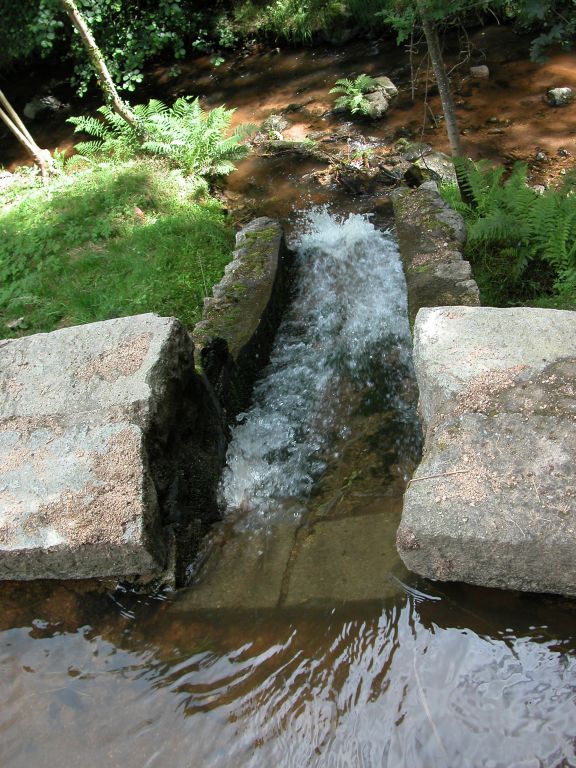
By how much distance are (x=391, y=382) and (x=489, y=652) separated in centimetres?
222

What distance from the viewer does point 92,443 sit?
3.01m

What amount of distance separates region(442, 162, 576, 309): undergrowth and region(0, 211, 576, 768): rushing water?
2282mm

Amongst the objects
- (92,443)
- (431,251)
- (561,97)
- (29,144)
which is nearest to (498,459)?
(92,443)

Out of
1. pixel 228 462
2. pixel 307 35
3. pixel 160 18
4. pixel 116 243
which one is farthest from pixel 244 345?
pixel 160 18

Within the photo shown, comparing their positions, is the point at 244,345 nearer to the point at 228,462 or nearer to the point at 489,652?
the point at 228,462

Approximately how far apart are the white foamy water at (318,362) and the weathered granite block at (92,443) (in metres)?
0.62

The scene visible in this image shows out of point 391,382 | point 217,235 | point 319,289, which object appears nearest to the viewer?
point 391,382

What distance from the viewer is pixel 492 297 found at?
16.1ft

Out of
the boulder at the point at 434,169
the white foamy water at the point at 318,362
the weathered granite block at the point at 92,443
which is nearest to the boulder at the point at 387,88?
the boulder at the point at 434,169

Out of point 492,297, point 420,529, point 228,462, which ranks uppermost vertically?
point 420,529

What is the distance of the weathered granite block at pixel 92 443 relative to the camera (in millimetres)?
2750

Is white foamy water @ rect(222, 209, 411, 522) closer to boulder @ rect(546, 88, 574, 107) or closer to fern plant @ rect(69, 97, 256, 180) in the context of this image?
fern plant @ rect(69, 97, 256, 180)

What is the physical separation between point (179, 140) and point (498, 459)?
701cm

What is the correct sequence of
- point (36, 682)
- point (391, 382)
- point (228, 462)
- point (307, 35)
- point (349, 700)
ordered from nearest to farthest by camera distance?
point (349, 700), point (36, 682), point (228, 462), point (391, 382), point (307, 35)
